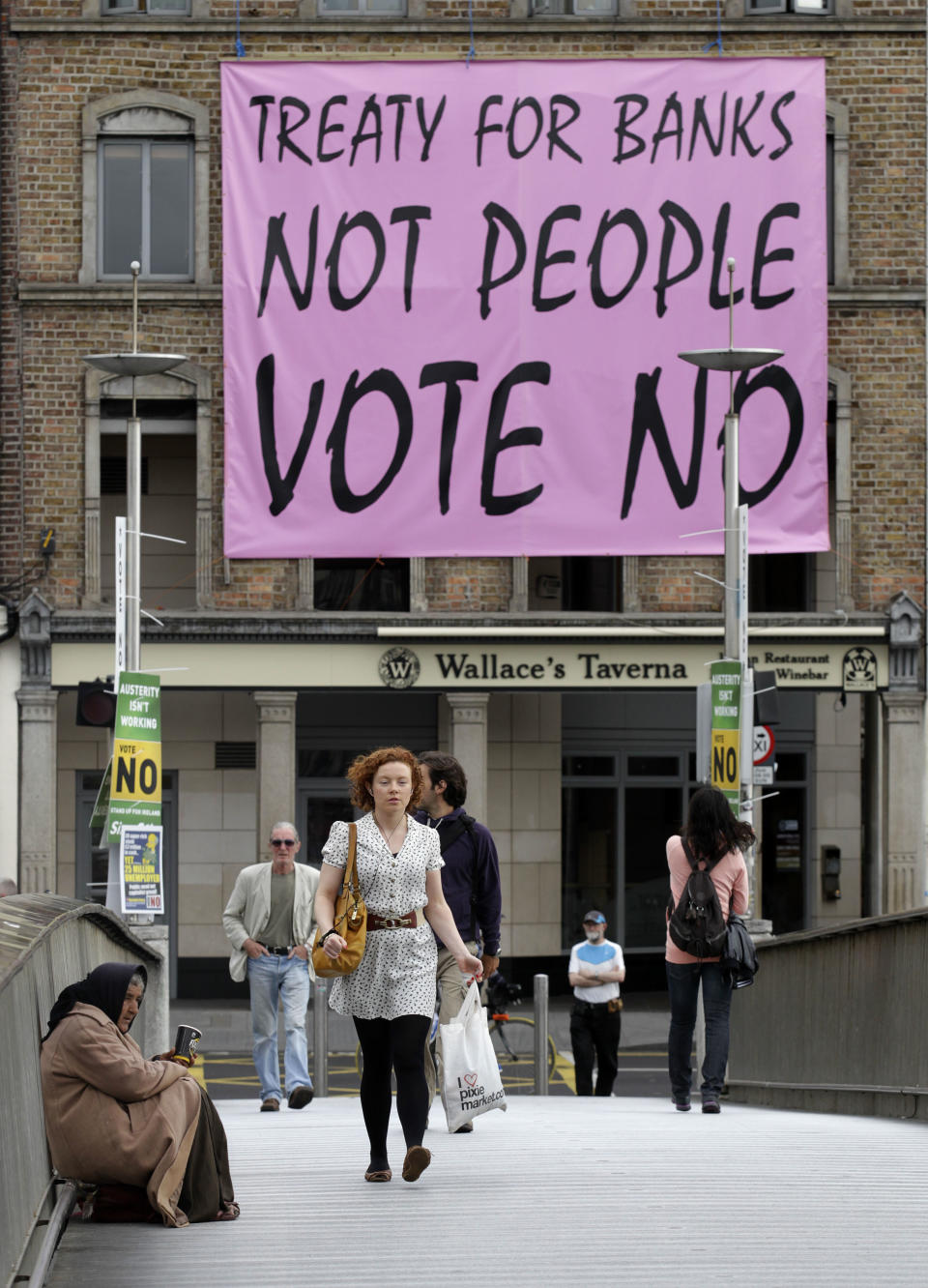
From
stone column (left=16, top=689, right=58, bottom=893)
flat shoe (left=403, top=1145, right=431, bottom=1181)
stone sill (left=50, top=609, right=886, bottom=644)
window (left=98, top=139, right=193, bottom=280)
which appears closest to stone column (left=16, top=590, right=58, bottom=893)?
stone column (left=16, top=689, right=58, bottom=893)

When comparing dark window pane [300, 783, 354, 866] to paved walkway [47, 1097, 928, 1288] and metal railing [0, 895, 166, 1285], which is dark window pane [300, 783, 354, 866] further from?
metal railing [0, 895, 166, 1285]

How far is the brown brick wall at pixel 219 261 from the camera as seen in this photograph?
27.3 metres

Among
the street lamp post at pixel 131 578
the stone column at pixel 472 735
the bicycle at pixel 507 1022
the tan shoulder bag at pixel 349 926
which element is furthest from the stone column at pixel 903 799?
the tan shoulder bag at pixel 349 926

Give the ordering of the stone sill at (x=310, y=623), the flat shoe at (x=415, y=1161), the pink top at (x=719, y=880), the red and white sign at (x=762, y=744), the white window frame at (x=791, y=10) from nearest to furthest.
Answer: the flat shoe at (x=415, y=1161) → the pink top at (x=719, y=880) → the red and white sign at (x=762, y=744) → the stone sill at (x=310, y=623) → the white window frame at (x=791, y=10)

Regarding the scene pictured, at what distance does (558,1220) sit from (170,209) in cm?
2215

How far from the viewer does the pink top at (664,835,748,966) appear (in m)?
11.7

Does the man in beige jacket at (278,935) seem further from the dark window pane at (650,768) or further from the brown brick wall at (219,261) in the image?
the dark window pane at (650,768)

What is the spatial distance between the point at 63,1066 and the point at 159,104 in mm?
21853

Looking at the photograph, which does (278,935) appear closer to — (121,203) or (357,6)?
(121,203)

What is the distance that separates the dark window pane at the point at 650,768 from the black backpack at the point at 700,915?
17.6 meters

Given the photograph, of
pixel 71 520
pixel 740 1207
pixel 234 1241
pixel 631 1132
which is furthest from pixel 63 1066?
pixel 71 520

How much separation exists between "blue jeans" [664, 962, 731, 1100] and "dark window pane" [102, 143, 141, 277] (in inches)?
696

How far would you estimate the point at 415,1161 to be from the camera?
7.65m

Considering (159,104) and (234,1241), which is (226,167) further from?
(234,1241)
